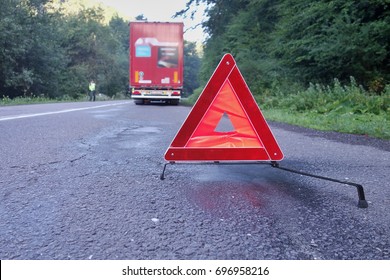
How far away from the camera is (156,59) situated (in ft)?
58.9

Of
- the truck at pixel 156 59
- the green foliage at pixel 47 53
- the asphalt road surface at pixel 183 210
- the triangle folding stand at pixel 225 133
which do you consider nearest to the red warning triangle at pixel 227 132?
the triangle folding stand at pixel 225 133

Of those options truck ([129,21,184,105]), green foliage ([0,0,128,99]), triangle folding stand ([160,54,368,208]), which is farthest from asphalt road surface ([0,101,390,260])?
green foliage ([0,0,128,99])

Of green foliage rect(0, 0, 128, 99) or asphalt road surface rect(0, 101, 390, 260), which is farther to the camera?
green foliage rect(0, 0, 128, 99)

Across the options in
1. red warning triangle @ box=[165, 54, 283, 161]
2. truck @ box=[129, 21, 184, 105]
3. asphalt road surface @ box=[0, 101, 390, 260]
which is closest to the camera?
asphalt road surface @ box=[0, 101, 390, 260]

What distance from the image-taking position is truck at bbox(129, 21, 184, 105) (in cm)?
1764

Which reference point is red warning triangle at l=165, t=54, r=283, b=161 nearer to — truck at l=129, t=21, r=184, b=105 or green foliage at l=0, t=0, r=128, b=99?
truck at l=129, t=21, r=184, b=105

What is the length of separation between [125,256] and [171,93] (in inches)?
673

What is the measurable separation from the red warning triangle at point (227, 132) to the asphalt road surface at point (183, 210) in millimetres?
188

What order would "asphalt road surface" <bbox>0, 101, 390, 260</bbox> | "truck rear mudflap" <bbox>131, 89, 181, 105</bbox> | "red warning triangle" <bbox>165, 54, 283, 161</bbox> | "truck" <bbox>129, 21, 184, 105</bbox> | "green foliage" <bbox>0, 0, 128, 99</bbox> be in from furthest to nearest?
"green foliage" <bbox>0, 0, 128, 99</bbox> → "truck rear mudflap" <bbox>131, 89, 181, 105</bbox> → "truck" <bbox>129, 21, 184, 105</bbox> → "red warning triangle" <bbox>165, 54, 283, 161</bbox> → "asphalt road surface" <bbox>0, 101, 390, 260</bbox>

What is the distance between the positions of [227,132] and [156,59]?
52.4 feet

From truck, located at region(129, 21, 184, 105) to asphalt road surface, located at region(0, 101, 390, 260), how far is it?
14.9 meters

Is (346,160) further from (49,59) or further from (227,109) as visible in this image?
(49,59)

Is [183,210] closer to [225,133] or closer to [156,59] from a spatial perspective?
[225,133]

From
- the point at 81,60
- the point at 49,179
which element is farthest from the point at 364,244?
the point at 81,60
